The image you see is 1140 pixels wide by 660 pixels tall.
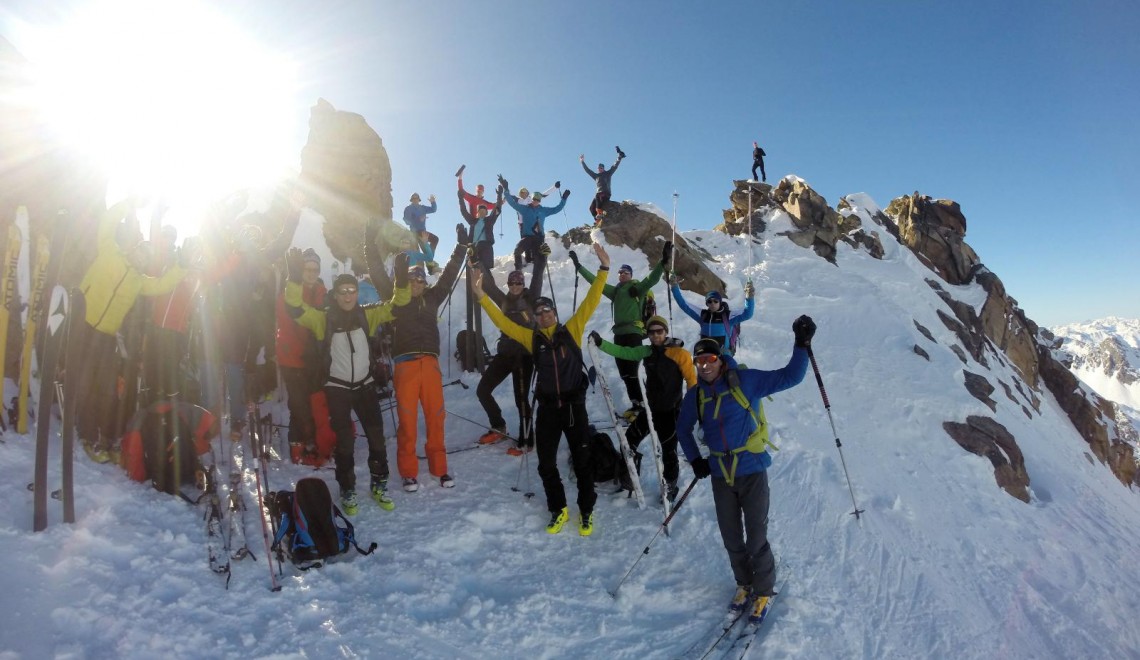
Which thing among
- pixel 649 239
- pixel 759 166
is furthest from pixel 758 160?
pixel 649 239

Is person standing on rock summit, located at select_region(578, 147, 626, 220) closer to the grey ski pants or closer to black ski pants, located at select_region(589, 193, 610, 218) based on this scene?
black ski pants, located at select_region(589, 193, 610, 218)

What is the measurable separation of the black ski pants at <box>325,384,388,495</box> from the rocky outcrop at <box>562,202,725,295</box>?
46.6 ft

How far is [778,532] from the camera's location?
288 inches

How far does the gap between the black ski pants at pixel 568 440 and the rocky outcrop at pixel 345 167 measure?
2131 cm

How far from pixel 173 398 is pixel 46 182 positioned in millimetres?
2464

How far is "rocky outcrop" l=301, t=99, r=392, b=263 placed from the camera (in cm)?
2573

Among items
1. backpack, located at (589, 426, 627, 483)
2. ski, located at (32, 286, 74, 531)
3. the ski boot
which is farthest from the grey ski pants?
ski, located at (32, 286, 74, 531)

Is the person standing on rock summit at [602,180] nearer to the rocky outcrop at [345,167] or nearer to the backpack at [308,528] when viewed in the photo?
the rocky outcrop at [345,167]

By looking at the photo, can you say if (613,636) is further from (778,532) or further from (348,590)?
(778,532)

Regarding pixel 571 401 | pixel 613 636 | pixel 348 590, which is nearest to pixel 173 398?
pixel 348 590

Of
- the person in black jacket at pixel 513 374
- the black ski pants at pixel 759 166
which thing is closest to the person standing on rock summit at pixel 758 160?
the black ski pants at pixel 759 166

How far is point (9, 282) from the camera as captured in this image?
6.11m

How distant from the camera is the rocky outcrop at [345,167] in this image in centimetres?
2573

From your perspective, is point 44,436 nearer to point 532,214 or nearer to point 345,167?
point 532,214
